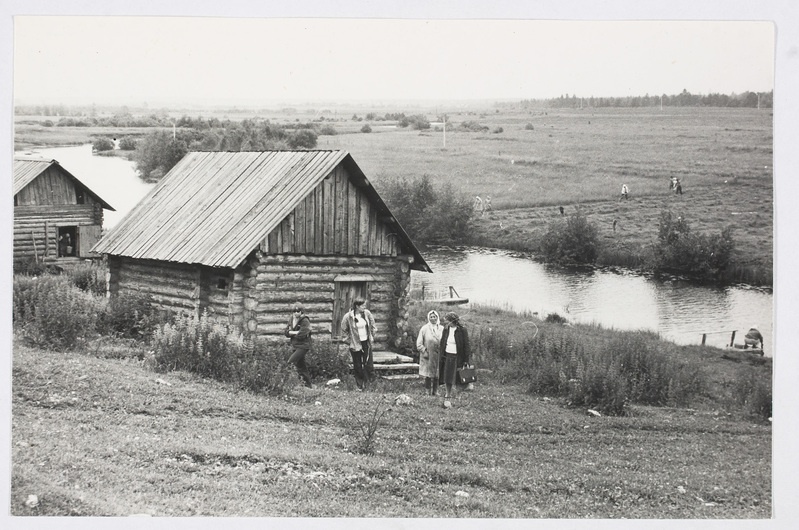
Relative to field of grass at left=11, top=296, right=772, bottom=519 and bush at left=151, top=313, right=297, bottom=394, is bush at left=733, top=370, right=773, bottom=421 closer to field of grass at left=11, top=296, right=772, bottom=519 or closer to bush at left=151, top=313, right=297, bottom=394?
field of grass at left=11, top=296, right=772, bottom=519

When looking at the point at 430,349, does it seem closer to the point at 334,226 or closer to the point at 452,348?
the point at 452,348

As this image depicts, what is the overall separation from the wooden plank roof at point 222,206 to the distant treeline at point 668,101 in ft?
17.1

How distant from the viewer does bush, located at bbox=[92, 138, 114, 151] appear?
24402mm

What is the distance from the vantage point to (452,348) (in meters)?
18.2

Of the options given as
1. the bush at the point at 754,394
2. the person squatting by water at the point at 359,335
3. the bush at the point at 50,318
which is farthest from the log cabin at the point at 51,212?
the bush at the point at 754,394

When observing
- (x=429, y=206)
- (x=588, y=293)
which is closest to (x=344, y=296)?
(x=429, y=206)

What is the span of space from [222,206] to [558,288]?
10.6m

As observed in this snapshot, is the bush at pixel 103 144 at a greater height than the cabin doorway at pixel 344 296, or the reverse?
the bush at pixel 103 144

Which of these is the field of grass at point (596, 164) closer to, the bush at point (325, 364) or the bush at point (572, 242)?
the bush at point (572, 242)

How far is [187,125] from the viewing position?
23875 mm

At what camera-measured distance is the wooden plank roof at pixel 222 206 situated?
1938 cm

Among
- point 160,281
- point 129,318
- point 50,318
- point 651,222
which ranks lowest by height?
point 129,318

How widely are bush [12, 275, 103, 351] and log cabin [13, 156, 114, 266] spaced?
31.9 feet

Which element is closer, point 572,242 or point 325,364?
point 325,364
